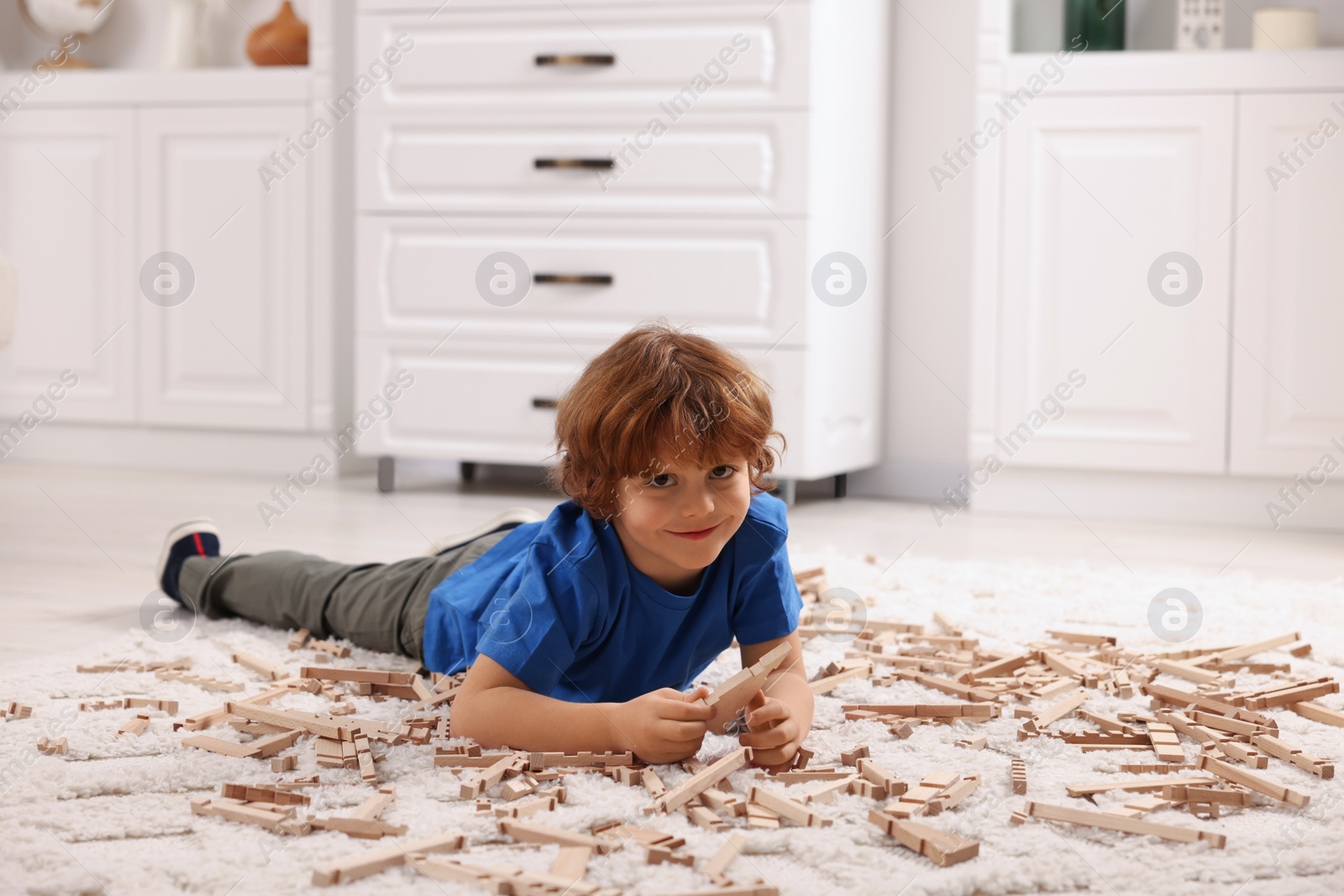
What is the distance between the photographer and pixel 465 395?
2.79 metres

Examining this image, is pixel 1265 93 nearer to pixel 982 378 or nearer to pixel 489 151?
pixel 982 378

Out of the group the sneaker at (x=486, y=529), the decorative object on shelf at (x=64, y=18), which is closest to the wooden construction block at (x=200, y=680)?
the sneaker at (x=486, y=529)

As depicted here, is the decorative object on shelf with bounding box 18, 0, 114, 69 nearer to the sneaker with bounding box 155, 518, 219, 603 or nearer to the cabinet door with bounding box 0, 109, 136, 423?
the cabinet door with bounding box 0, 109, 136, 423

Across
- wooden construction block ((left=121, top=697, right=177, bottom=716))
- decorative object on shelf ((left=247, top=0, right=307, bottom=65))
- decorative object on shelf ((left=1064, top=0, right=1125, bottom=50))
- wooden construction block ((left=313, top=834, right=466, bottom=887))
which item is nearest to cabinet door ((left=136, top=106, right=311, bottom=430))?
decorative object on shelf ((left=247, top=0, right=307, bottom=65))

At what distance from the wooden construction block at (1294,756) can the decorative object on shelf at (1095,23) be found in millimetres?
2039

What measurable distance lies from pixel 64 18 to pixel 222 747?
9.78 feet

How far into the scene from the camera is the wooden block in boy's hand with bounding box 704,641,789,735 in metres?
1.04

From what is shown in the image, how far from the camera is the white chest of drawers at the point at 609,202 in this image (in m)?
2.57

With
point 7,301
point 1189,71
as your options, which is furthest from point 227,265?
point 1189,71

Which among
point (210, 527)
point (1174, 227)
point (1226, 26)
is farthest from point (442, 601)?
point (1226, 26)

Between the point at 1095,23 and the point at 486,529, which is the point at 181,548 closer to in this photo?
the point at 486,529

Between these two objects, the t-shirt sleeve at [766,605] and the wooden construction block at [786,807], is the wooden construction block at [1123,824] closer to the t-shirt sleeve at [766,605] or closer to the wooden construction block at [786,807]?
the wooden construction block at [786,807]

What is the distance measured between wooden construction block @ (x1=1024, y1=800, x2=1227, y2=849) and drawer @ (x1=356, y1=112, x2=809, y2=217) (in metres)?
1.75

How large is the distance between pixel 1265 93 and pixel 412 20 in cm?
168
